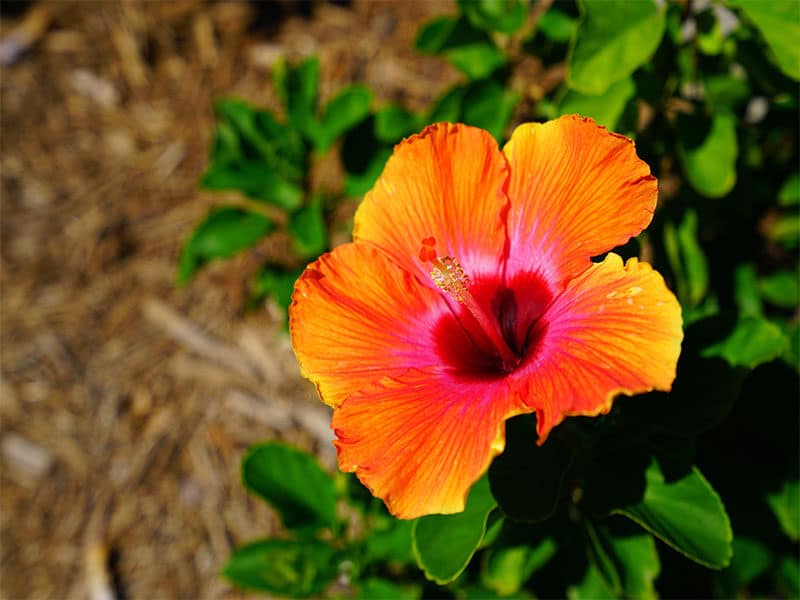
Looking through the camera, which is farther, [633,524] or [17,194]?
[17,194]

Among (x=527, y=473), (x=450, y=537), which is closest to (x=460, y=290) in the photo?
(x=527, y=473)

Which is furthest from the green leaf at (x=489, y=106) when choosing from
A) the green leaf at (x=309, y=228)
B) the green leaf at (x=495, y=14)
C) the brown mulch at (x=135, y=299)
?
the brown mulch at (x=135, y=299)

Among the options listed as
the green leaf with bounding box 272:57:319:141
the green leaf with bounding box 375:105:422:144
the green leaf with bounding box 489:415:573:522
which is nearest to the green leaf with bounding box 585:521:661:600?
the green leaf with bounding box 489:415:573:522

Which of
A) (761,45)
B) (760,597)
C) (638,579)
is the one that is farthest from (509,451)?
(760,597)

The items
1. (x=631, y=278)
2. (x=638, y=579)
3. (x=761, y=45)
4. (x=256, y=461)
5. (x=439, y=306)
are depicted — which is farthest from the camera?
(x=256, y=461)

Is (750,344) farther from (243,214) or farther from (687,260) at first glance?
(243,214)

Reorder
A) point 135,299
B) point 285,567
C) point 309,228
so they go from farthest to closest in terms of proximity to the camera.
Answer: point 135,299 < point 309,228 < point 285,567

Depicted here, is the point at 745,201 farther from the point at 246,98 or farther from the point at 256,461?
the point at 246,98
